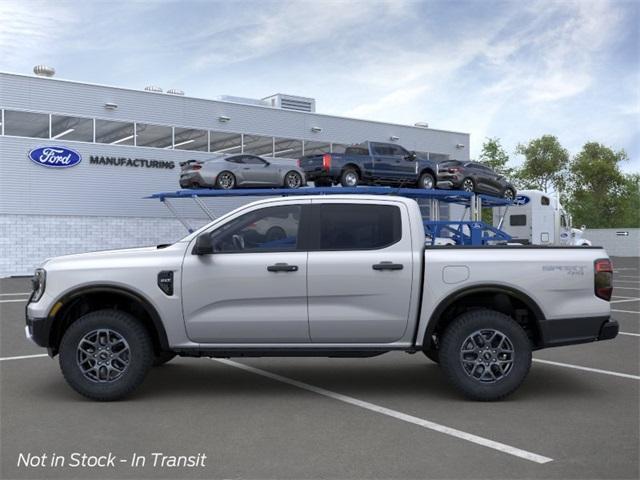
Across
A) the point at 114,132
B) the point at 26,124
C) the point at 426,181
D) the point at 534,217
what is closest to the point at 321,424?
the point at 426,181

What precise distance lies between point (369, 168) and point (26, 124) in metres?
14.5

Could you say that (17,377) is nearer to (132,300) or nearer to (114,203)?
(132,300)

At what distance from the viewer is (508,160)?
2800 inches

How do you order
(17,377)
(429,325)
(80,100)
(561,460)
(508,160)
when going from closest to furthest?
(561,460), (429,325), (17,377), (80,100), (508,160)

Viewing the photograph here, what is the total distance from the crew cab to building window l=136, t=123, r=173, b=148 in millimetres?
9982

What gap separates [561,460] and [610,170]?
73.5 m

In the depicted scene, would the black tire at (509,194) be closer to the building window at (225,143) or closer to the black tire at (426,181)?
the black tire at (426,181)

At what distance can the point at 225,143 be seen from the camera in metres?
32.9

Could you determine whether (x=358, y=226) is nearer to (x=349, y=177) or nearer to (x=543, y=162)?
(x=349, y=177)

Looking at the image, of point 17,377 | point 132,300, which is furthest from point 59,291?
point 17,377

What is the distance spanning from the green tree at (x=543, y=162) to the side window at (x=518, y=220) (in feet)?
153

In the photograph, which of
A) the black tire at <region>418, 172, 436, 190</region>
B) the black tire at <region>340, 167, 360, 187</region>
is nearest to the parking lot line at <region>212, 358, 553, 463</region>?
the black tire at <region>340, 167, 360, 187</region>

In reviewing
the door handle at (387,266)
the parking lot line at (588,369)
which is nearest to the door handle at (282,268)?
the door handle at (387,266)

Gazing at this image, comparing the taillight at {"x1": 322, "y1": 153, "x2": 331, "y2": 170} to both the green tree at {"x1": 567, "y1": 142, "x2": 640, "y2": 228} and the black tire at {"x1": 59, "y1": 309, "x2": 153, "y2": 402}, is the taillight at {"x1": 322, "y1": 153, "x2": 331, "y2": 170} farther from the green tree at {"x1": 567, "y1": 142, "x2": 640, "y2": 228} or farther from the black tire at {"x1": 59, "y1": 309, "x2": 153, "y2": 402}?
the green tree at {"x1": 567, "y1": 142, "x2": 640, "y2": 228}
